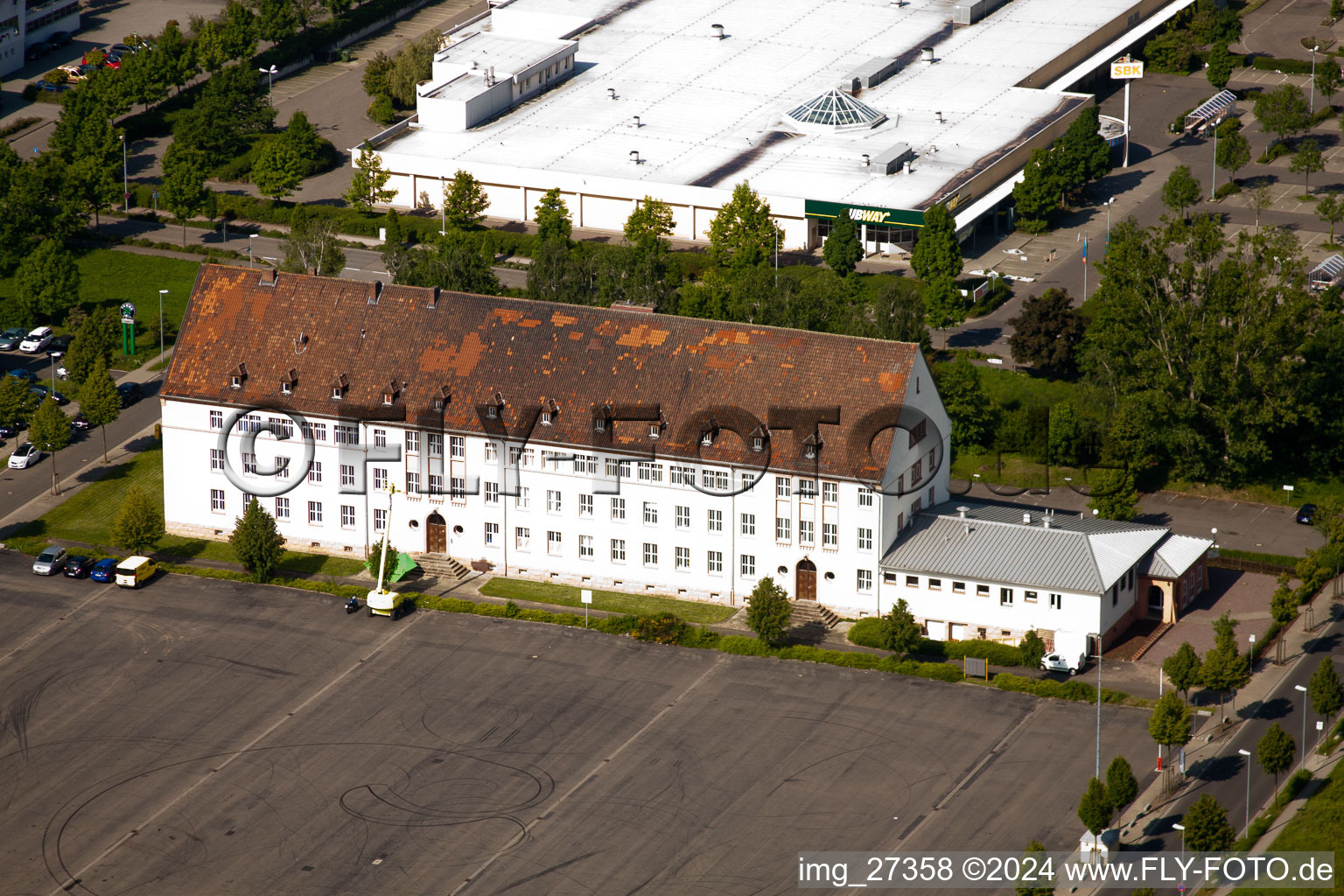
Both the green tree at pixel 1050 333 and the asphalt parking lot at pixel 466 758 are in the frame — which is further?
the green tree at pixel 1050 333

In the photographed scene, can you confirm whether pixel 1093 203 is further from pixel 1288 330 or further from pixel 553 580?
pixel 553 580

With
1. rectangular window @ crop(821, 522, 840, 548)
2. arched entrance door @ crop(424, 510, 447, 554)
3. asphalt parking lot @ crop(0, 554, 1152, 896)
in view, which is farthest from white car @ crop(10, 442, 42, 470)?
rectangular window @ crop(821, 522, 840, 548)

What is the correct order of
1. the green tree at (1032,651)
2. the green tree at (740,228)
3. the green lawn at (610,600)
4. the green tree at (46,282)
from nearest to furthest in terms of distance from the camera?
the green tree at (1032,651), the green lawn at (610,600), the green tree at (46,282), the green tree at (740,228)

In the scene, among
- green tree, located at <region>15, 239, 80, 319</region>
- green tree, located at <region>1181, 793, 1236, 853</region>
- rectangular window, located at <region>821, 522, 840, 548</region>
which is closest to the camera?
green tree, located at <region>1181, 793, 1236, 853</region>

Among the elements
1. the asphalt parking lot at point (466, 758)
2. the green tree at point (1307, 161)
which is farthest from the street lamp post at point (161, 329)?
the green tree at point (1307, 161)

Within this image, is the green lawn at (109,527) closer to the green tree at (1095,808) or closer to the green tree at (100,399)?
the green tree at (100,399)

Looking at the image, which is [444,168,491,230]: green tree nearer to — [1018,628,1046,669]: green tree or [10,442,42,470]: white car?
[10,442,42,470]: white car
